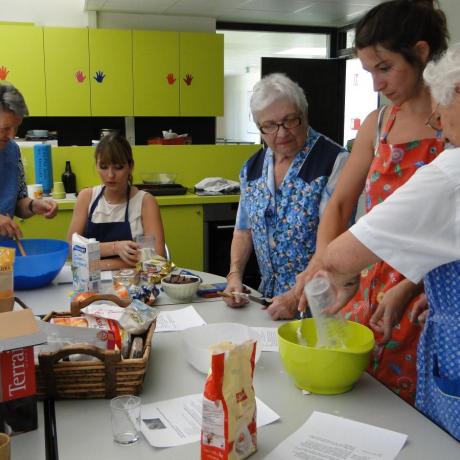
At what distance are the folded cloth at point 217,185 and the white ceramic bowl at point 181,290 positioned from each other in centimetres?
228

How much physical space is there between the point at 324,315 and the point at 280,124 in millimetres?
944

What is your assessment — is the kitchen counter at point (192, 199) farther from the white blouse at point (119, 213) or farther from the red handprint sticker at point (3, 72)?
the red handprint sticker at point (3, 72)

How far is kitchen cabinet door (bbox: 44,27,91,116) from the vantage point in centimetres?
562

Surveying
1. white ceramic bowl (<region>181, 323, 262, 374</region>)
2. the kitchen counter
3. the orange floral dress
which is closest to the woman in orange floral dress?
the orange floral dress

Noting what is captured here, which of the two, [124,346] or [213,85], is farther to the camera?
[213,85]

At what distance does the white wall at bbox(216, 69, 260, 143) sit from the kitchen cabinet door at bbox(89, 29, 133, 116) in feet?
20.2

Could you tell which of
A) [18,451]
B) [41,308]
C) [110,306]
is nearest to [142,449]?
[18,451]

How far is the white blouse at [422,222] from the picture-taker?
991 mm

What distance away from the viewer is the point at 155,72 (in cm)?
601

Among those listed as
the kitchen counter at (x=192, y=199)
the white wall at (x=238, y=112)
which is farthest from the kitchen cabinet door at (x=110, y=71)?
the white wall at (x=238, y=112)

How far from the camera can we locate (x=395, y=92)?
62.9 inches

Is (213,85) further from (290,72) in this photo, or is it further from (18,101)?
(18,101)

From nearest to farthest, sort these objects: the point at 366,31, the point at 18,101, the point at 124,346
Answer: the point at 124,346 → the point at 366,31 → the point at 18,101

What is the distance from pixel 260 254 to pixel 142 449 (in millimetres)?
1197
